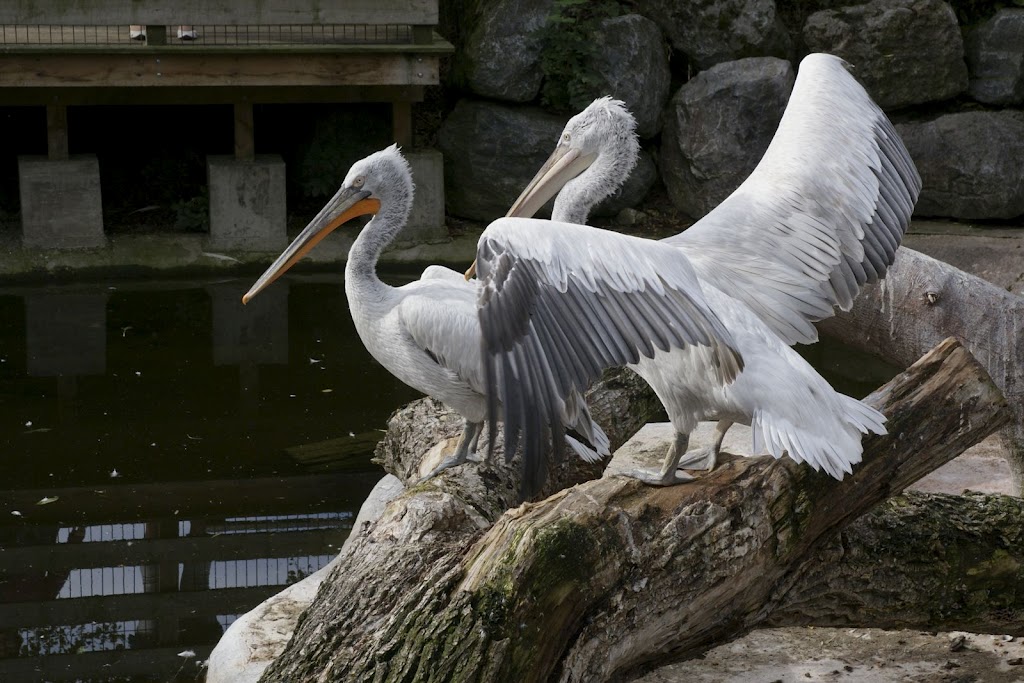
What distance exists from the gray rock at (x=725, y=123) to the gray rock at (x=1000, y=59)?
152 cm

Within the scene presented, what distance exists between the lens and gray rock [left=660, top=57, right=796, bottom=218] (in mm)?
8695

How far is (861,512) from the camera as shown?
3.00m

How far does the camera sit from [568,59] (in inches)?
349

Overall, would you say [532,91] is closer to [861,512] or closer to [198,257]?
[198,257]

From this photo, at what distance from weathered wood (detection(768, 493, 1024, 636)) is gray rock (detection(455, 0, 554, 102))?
20.5 feet

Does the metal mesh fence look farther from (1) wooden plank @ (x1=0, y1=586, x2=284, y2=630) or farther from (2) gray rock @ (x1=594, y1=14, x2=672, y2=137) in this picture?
(1) wooden plank @ (x1=0, y1=586, x2=284, y2=630)

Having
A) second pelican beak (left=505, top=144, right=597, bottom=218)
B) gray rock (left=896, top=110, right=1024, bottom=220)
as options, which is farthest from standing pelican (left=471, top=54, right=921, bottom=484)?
gray rock (left=896, top=110, right=1024, bottom=220)

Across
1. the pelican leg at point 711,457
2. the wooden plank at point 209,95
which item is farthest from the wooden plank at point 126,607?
the wooden plank at point 209,95

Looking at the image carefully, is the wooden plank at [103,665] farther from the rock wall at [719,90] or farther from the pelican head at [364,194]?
the rock wall at [719,90]

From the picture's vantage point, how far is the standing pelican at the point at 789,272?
2785 mm

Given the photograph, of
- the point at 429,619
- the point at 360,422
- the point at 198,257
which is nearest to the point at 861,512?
the point at 429,619

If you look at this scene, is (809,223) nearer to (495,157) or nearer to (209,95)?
(495,157)

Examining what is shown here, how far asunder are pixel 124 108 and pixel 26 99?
4.69ft

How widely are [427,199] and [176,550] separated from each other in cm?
429
